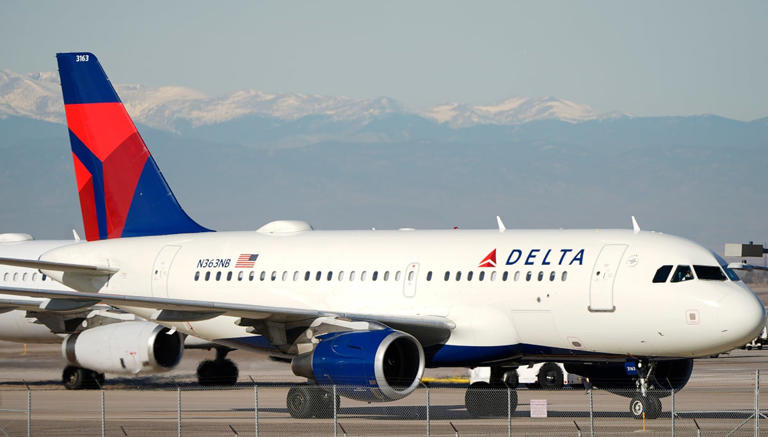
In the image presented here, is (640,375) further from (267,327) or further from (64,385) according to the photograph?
(64,385)

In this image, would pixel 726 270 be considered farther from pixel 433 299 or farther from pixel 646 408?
pixel 433 299

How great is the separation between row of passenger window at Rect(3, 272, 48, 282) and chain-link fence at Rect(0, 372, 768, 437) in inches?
189

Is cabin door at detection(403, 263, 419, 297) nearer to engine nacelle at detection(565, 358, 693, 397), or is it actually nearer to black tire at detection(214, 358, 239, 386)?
engine nacelle at detection(565, 358, 693, 397)

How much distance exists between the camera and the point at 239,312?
1174 inches

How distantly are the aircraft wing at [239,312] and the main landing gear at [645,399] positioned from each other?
14.5 feet

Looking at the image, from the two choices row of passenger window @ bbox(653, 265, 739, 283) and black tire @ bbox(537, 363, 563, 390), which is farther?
black tire @ bbox(537, 363, 563, 390)

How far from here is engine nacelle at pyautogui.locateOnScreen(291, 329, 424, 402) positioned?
2791 centimetres

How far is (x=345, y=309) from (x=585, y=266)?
6.62 meters

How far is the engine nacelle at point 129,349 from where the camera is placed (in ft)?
114

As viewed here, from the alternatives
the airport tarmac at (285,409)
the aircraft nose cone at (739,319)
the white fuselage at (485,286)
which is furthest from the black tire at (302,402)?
the aircraft nose cone at (739,319)

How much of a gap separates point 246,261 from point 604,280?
10437 millimetres

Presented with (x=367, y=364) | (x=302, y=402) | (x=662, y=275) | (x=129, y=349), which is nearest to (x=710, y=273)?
(x=662, y=275)

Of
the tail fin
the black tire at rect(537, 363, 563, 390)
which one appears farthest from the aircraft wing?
the black tire at rect(537, 363, 563, 390)

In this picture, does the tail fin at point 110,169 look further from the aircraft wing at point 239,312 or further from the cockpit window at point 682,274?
the cockpit window at point 682,274
